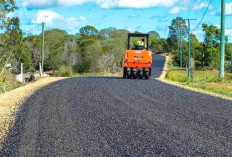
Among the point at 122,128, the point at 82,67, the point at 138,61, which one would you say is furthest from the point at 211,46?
the point at 122,128

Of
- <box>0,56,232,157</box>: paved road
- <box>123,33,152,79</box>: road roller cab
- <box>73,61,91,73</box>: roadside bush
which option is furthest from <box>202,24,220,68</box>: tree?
<box>0,56,232,157</box>: paved road

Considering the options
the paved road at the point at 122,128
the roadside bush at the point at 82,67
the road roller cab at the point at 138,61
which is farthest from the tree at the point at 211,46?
the paved road at the point at 122,128

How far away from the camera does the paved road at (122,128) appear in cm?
837

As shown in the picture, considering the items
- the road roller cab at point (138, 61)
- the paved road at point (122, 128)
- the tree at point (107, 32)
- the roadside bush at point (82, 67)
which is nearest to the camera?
the paved road at point (122, 128)

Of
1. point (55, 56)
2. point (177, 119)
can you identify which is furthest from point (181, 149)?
point (55, 56)

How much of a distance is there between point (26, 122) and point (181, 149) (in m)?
5.00

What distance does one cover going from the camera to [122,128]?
34.4 ft

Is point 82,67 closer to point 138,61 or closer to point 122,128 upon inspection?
point 138,61

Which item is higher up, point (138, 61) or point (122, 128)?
point (138, 61)

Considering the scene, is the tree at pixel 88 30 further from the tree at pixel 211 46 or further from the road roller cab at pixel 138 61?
the road roller cab at pixel 138 61

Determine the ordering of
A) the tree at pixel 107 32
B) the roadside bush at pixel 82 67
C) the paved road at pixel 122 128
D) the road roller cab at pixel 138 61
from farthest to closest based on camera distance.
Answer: the tree at pixel 107 32 → the roadside bush at pixel 82 67 → the road roller cab at pixel 138 61 → the paved road at pixel 122 128

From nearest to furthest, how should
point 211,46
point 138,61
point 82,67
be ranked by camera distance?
1. point 138,61
2. point 82,67
3. point 211,46

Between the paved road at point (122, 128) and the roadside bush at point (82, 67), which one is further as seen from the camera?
the roadside bush at point (82, 67)

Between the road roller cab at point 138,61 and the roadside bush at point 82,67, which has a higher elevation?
the road roller cab at point 138,61
